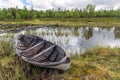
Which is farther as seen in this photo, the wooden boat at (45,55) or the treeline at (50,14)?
the treeline at (50,14)

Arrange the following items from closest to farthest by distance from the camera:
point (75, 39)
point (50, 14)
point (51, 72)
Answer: point (51, 72), point (75, 39), point (50, 14)

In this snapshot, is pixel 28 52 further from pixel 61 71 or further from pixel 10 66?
pixel 61 71

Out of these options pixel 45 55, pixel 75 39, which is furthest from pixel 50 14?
pixel 45 55

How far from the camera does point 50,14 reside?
256 feet

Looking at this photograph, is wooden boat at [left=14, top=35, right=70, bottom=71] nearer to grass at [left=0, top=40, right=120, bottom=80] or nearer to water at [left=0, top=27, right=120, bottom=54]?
grass at [left=0, top=40, right=120, bottom=80]

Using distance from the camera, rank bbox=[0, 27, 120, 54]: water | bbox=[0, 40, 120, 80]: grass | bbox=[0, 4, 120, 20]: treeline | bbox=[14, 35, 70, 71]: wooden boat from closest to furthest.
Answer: bbox=[14, 35, 70, 71]: wooden boat → bbox=[0, 40, 120, 80]: grass → bbox=[0, 27, 120, 54]: water → bbox=[0, 4, 120, 20]: treeline

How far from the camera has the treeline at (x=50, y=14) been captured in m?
65.8

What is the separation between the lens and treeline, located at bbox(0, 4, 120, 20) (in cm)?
6575

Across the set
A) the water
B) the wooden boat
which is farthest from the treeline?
the wooden boat

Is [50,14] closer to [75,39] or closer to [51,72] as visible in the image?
[75,39]

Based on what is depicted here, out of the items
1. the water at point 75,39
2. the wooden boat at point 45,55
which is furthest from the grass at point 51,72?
the water at point 75,39

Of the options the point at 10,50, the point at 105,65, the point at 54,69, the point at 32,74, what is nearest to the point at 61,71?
the point at 54,69

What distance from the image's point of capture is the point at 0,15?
63.7 m

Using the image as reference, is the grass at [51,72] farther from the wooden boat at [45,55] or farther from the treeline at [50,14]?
the treeline at [50,14]
